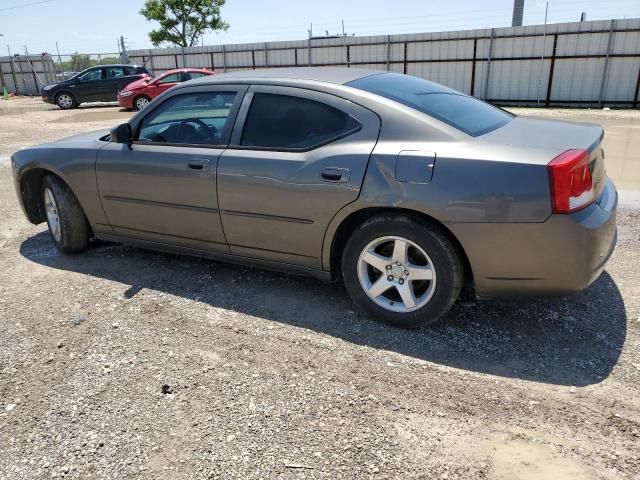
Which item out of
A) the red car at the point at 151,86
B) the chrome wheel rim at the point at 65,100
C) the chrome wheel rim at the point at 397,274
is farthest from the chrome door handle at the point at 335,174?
the chrome wheel rim at the point at 65,100

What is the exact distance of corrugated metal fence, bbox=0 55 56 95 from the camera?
29.8m

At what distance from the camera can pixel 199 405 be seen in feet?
8.50

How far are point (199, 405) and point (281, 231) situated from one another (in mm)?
1285

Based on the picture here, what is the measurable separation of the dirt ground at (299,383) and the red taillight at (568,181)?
87cm

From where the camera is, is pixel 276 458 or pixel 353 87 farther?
pixel 353 87

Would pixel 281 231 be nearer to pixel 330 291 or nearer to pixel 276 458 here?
pixel 330 291

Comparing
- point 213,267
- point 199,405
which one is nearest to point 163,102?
point 213,267

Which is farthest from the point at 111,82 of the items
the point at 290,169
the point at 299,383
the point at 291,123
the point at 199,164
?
the point at 299,383

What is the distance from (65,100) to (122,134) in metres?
19.3

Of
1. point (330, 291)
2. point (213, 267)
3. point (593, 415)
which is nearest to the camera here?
point (593, 415)

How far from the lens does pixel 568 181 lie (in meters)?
2.66

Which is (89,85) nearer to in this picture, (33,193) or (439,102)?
(33,193)

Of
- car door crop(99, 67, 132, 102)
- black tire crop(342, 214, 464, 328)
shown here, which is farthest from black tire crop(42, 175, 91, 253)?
car door crop(99, 67, 132, 102)

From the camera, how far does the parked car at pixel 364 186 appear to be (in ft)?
9.06
